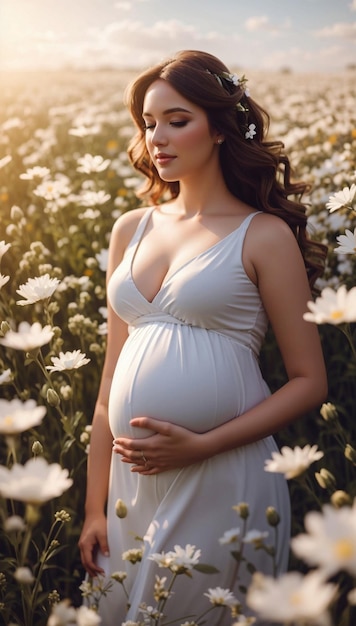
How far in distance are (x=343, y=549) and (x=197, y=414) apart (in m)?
0.84

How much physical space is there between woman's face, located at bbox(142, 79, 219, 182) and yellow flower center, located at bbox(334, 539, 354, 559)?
1161 millimetres

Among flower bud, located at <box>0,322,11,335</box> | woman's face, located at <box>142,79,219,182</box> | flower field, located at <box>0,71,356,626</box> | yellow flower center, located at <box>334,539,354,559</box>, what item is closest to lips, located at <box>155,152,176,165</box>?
woman's face, located at <box>142,79,219,182</box>

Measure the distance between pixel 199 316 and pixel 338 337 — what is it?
860mm

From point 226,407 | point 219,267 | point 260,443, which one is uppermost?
point 219,267

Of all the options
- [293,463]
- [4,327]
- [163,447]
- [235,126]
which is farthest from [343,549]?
[235,126]

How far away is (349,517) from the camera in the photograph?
68 cm

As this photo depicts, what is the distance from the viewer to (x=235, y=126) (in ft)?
5.75

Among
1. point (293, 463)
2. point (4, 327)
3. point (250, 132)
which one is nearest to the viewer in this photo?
point (293, 463)

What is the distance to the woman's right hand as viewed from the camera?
1648 mm

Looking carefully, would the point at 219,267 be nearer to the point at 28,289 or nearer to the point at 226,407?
the point at 226,407

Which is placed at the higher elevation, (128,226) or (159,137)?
(159,137)

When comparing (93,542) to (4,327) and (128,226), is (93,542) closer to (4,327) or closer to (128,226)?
(4,327)

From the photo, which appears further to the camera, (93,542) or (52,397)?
(93,542)

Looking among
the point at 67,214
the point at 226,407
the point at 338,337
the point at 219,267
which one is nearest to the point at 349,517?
the point at 226,407
